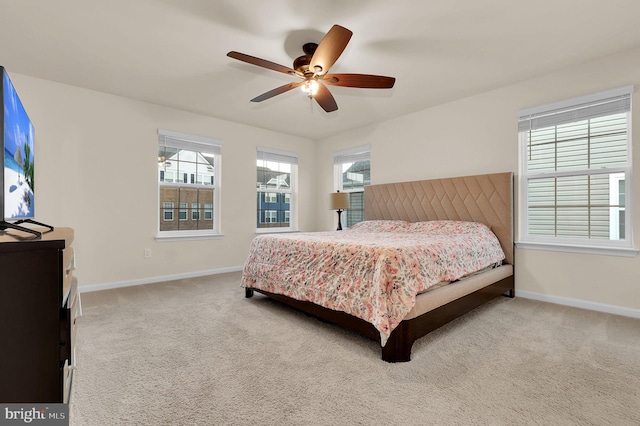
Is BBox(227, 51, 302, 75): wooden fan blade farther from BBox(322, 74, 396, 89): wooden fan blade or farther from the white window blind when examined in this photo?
the white window blind

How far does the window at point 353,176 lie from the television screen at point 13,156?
423 cm

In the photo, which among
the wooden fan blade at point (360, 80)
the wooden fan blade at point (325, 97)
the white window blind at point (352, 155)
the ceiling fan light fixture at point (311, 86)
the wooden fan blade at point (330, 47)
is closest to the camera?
the wooden fan blade at point (330, 47)

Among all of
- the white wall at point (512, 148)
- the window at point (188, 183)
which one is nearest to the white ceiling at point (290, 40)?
the white wall at point (512, 148)

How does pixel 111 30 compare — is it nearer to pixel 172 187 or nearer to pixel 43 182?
pixel 43 182

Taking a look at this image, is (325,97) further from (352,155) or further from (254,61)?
(352,155)

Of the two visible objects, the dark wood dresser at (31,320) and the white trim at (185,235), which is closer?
the dark wood dresser at (31,320)

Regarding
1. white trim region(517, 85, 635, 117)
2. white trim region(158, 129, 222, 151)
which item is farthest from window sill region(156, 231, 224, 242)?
white trim region(517, 85, 635, 117)

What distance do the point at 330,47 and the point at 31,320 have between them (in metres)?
2.12

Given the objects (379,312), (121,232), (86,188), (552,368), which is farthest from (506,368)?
(86,188)

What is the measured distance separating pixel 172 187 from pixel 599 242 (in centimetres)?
517

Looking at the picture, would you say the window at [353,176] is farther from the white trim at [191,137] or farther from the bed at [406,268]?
the white trim at [191,137]

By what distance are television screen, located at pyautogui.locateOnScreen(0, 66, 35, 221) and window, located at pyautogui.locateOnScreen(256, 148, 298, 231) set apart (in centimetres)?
357

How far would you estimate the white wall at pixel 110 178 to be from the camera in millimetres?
3332

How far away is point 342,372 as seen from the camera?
180cm
